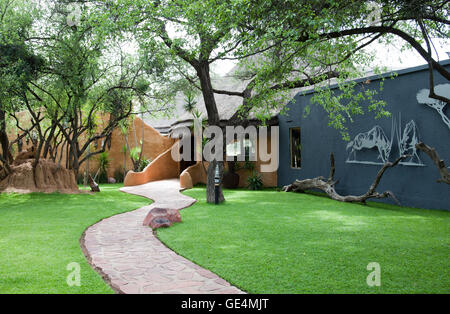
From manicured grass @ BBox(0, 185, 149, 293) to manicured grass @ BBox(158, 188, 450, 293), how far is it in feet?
4.78

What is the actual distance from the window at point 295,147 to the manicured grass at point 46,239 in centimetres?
635

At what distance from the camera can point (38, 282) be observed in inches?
158

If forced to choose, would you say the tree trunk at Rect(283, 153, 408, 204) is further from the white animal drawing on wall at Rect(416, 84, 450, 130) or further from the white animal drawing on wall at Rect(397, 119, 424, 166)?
the white animal drawing on wall at Rect(416, 84, 450, 130)

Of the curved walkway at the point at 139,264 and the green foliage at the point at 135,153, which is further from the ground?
the green foliage at the point at 135,153

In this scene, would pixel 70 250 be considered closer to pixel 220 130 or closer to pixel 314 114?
pixel 220 130

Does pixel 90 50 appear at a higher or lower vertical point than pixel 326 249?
higher

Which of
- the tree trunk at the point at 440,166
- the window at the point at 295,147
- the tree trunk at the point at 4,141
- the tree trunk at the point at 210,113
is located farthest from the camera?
the window at the point at 295,147

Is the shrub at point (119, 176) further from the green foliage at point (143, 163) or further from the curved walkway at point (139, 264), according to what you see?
the curved walkway at point (139, 264)

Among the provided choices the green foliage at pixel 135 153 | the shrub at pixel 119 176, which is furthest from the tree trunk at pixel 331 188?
A: the shrub at pixel 119 176

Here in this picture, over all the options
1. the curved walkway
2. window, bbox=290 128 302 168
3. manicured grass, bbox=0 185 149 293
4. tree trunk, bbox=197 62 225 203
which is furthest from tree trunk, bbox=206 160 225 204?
window, bbox=290 128 302 168

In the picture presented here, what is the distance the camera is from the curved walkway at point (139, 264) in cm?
393

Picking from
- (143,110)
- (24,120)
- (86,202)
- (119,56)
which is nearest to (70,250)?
(86,202)

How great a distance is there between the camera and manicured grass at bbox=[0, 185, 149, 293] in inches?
157
